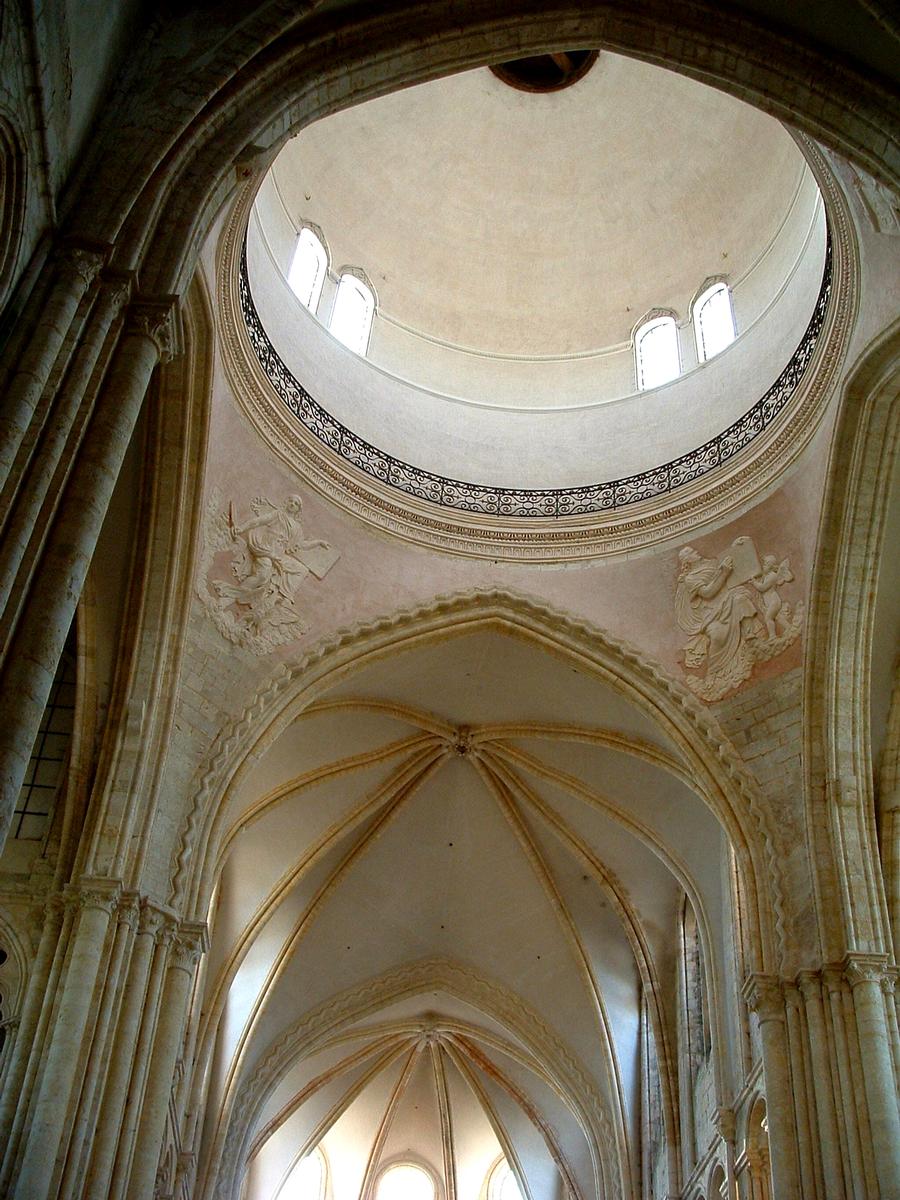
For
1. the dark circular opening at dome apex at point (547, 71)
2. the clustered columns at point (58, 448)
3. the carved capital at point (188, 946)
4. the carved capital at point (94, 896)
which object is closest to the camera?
the clustered columns at point (58, 448)

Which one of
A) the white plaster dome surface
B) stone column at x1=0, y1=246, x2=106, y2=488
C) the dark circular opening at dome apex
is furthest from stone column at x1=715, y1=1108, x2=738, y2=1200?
the dark circular opening at dome apex

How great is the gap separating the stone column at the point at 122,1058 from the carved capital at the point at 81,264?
19.3ft

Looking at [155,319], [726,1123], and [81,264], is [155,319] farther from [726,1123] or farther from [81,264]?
[726,1123]

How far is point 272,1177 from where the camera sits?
21.2m

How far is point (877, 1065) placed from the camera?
35.2 feet

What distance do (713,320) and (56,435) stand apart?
11.5m

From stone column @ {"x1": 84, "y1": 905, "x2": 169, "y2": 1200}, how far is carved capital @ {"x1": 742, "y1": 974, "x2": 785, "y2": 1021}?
504 cm

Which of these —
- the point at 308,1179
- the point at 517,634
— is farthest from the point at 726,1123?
the point at 308,1179

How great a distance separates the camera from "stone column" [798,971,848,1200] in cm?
1048

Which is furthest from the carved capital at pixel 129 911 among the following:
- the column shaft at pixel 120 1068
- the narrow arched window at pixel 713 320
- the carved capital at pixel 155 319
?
the narrow arched window at pixel 713 320

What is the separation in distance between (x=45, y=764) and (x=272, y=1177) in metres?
11.5

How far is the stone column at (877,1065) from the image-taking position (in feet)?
33.6

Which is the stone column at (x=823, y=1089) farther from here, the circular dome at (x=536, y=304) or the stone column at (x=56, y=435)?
the stone column at (x=56, y=435)

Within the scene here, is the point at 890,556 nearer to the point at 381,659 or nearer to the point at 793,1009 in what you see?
the point at 793,1009
